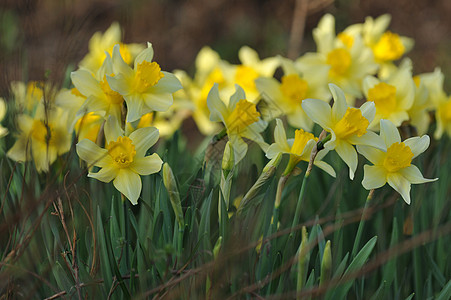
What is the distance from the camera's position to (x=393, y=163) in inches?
48.3

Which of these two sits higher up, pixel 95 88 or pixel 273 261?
pixel 95 88

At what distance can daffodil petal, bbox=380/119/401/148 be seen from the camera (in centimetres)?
124

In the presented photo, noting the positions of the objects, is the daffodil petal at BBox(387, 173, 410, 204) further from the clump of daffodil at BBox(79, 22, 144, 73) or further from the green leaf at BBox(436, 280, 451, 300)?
the clump of daffodil at BBox(79, 22, 144, 73)

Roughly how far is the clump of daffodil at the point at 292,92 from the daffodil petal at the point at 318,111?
0.51 metres

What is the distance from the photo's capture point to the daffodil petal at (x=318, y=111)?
1.21 metres

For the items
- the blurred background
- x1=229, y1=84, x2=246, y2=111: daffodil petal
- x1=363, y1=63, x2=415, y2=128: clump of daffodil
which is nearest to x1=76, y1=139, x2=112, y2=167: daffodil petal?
x1=229, y1=84, x2=246, y2=111: daffodil petal

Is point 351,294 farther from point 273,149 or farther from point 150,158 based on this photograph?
point 150,158

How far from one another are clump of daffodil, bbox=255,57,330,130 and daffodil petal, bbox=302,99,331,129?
1.67 feet

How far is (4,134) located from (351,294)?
1.14 m

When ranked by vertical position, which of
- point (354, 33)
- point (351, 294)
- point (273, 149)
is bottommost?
point (351, 294)

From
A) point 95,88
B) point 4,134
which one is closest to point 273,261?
point 95,88

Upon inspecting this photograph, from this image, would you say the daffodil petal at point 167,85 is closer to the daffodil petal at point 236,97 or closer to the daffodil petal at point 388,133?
the daffodil petal at point 236,97

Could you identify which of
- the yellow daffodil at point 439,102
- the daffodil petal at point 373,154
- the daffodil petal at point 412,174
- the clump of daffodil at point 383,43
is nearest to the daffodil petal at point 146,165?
the daffodil petal at point 373,154

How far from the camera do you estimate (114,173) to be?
1.22 meters
